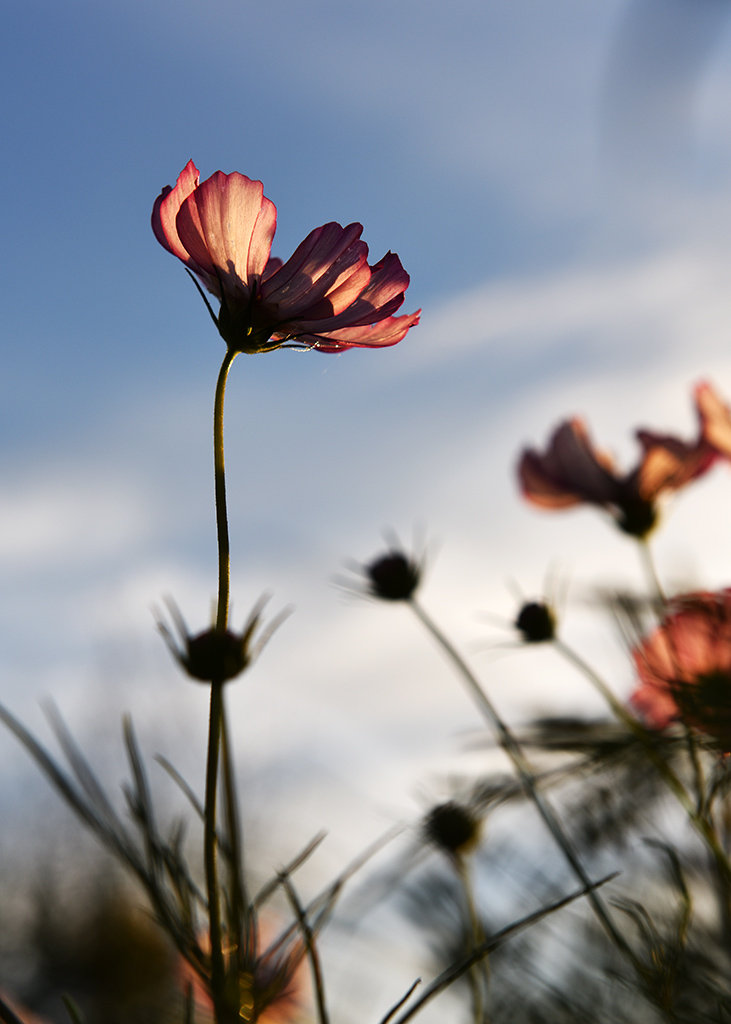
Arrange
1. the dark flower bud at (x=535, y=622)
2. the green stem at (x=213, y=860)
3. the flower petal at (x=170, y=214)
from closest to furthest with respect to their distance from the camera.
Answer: the green stem at (x=213, y=860) → the flower petal at (x=170, y=214) → the dark flower bud at (x=535, y=622)

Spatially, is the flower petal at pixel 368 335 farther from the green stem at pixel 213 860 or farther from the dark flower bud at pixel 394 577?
the dark flower bud at pixel 394 577

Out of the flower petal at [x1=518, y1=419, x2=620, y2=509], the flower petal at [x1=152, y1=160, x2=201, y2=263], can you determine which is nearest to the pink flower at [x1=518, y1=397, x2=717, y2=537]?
the flower petal at [x1=518, y1=419, x2=620, y2=509]

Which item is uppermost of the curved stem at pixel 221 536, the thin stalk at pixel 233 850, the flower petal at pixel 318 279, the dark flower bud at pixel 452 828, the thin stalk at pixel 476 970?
the flower petal at pixel 318 279

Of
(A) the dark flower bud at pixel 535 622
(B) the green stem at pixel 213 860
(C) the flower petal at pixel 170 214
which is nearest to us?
(B) the green stem at pixel 213 860

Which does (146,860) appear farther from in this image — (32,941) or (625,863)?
(32,941)

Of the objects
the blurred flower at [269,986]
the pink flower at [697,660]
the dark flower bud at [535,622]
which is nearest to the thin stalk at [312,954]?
the blurred flower at [269,986]

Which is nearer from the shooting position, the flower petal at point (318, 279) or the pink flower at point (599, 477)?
the flower petal at point (318, 279)
